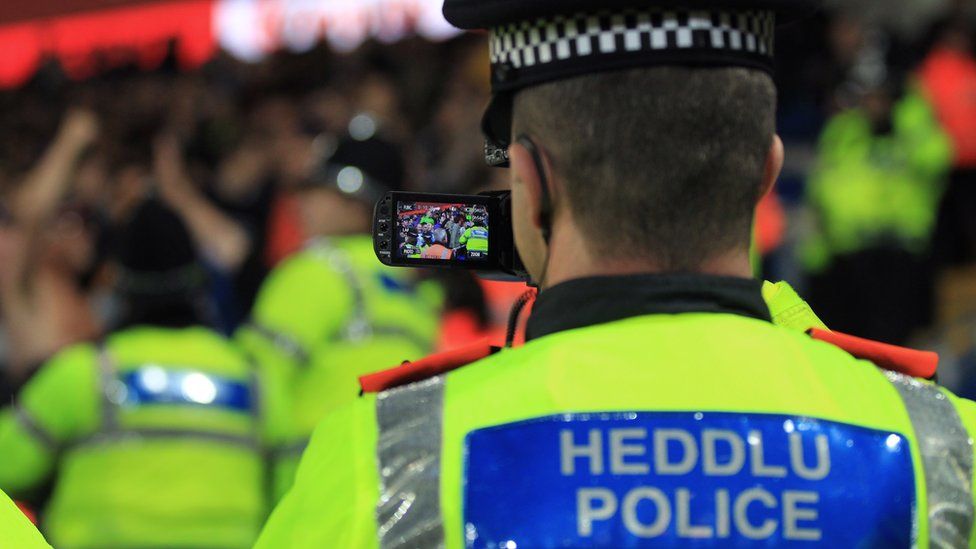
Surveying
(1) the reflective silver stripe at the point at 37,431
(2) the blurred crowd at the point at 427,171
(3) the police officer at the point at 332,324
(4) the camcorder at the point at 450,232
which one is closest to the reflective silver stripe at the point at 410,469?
(4) the camcorder at the point at 450,232

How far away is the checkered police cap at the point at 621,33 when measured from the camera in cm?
166

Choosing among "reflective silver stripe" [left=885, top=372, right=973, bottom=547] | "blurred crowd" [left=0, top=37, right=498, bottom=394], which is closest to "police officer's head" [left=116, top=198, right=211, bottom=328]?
"blurred crowd" [left=0, top=37, right=498, bottom=394]

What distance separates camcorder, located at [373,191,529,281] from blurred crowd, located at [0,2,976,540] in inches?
150

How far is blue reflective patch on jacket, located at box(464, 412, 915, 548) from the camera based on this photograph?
1543mm

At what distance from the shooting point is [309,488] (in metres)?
1.63

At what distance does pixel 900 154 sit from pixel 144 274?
5.05 m

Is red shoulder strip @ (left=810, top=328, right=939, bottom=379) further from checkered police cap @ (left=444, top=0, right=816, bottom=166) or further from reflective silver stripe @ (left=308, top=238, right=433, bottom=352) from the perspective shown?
reflective silver stripe @ (left=308, top=238, right=433, bottom=352)

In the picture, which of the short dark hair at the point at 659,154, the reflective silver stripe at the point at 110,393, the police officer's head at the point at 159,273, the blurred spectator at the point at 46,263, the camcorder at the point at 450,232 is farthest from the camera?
the blurred spectator at the point at 46,263

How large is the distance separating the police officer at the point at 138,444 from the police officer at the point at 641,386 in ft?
9.26

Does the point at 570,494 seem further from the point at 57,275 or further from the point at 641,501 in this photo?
the point at 57,275

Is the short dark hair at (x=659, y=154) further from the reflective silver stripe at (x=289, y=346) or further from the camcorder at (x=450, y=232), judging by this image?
the reflective silver stripe at (x=289, y=346)

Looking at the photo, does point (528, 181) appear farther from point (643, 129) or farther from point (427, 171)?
point (427, 171)

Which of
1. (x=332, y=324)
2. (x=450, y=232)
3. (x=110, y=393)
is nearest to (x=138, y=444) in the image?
(x=110, y=393)

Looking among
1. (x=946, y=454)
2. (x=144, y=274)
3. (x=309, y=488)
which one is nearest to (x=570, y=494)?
(x=309, y=488)
